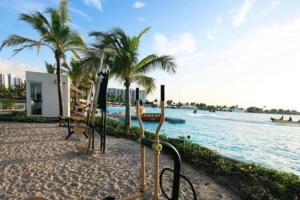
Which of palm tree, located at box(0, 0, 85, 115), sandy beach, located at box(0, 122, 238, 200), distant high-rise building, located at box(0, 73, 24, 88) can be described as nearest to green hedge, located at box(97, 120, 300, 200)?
sandy beach, located at box(0, 122, 238, 200)

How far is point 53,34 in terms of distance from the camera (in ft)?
38.5

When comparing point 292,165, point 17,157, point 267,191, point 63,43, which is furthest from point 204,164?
point 63,43

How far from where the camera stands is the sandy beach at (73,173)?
11.9 feet

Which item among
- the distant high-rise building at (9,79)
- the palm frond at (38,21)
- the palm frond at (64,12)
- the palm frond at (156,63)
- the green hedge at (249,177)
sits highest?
the distant high-rise building at (9,79)

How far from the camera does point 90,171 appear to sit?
4.67m

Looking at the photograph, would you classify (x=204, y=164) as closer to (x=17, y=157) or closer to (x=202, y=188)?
(x=202, y=188)

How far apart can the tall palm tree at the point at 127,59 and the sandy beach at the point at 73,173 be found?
4.26 m

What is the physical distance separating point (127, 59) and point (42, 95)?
24.7ft

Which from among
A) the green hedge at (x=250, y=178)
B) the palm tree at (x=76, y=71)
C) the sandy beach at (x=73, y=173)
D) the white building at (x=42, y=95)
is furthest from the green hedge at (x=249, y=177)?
the white building at (x=42, y=95)

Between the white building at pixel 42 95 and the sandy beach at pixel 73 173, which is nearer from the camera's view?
the sandy beach at pixel 73 173

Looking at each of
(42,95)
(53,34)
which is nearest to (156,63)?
(53,34)

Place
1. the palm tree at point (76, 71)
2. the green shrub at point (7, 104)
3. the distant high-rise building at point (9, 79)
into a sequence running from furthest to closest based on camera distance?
the distant high-rise building at point (9, 79) → the green shrub at point (7, 104) → the palm tree at point (76, 71)

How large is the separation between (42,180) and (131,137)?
17.2ft

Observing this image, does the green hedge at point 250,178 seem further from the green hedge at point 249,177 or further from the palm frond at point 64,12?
the palm frond at point 64,12
